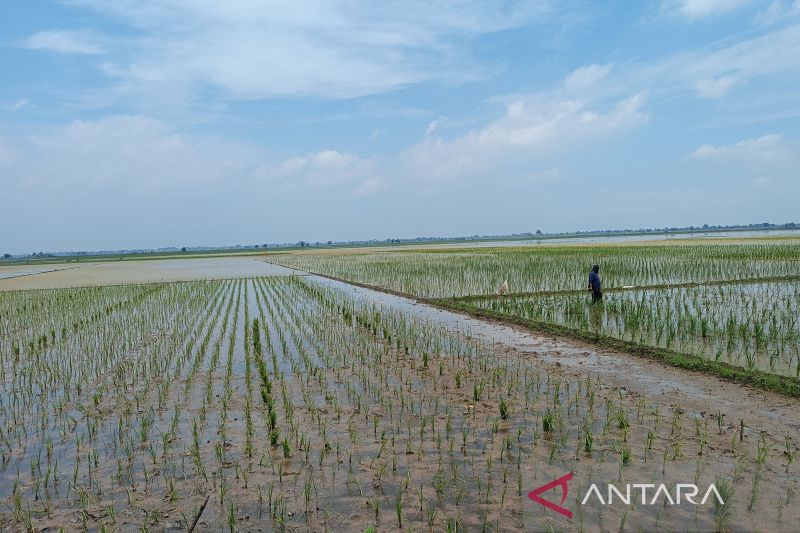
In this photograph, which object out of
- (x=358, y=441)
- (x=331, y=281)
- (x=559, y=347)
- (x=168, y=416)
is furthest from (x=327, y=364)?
(x=331, y=281)

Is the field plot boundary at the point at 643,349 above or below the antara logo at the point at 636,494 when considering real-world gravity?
above

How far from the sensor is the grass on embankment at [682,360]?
16.5 feet

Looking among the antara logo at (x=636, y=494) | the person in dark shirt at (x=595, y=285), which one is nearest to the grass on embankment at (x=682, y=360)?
the person in dark shirt at (x=595, y=285)

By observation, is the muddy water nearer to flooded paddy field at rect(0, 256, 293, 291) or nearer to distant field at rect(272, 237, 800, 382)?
distant field at rect(272, 237, 800, 382)

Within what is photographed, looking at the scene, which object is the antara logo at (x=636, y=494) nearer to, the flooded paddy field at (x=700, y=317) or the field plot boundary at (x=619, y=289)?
the flooded paddy field at (x=700, y=317)

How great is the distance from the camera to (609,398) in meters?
4.99

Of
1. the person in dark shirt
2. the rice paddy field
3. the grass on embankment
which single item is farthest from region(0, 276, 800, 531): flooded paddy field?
the person in dark shirt

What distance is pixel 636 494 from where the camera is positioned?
315cm

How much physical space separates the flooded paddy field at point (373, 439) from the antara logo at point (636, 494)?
0.14 feet

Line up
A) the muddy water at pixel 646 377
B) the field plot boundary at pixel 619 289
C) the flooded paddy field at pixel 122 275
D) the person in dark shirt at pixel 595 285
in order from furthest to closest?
1. the flooded paddy field at pixel 122 275
2. the field plot boundary at pixel 619 289
3. the person in dark shirt at pixel 595 285
4. the muddy water at pixel 646 377

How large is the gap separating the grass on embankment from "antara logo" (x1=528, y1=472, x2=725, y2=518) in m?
2.48

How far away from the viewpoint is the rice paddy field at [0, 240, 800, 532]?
3.08m

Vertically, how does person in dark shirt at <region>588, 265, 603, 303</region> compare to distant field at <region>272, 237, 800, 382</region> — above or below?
above

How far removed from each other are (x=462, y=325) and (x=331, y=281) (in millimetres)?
11218
